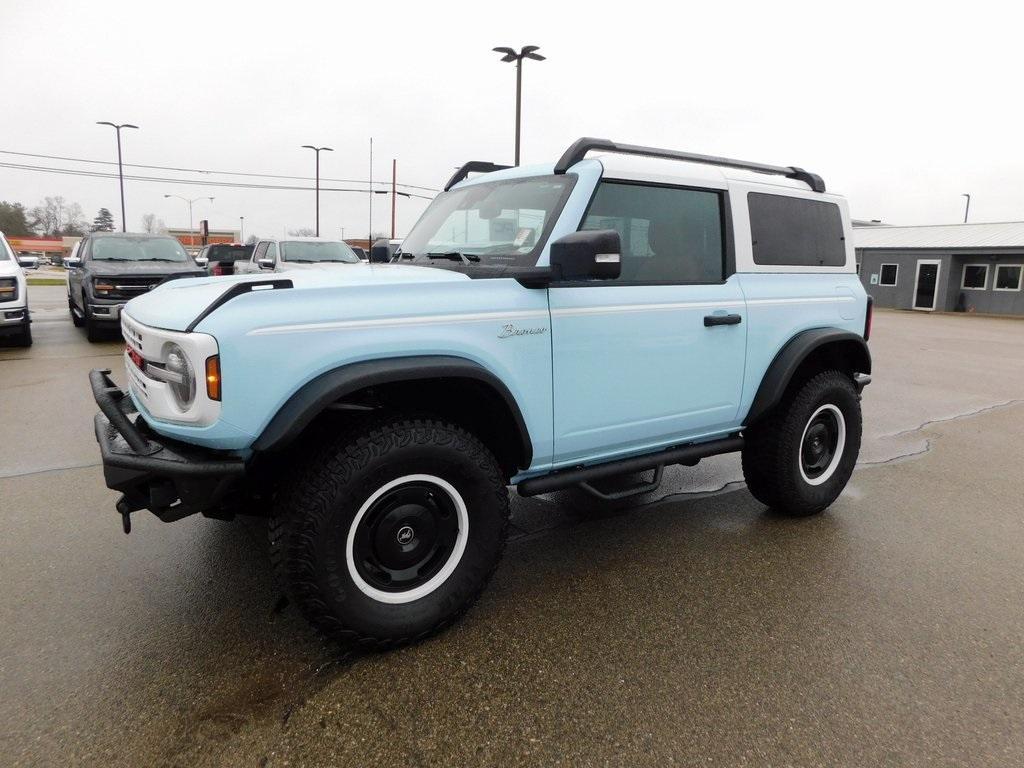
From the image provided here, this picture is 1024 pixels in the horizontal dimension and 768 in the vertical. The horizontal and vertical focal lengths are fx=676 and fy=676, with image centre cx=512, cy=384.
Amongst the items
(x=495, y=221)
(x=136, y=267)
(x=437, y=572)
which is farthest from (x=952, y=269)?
(x=437, y=572)

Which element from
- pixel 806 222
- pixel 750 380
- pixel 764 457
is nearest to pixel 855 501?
pixel 764 457

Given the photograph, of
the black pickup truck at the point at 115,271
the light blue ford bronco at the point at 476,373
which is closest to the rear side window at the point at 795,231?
the light blue ford bronco at the point at 476,373

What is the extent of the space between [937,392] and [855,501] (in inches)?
211

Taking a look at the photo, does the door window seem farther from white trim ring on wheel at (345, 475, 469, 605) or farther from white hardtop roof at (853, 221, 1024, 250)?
white hardtop roof at (853, 221, 1024, 250)

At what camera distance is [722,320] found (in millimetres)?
3461

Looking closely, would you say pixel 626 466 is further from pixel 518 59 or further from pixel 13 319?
pixel 518 59

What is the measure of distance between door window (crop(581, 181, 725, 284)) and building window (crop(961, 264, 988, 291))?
1211 inches

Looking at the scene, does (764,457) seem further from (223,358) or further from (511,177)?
(223,358)

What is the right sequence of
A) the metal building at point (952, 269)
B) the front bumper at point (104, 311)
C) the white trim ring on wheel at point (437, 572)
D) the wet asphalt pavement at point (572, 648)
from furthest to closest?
the metal building at point (952, 269), the front bumper at point (104, 311), the white trim ring on wheel at point (437, 572), the wet asphalt pavement at point (572, 648)

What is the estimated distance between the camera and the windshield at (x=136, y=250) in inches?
464

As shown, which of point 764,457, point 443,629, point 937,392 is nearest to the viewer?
point 443,629

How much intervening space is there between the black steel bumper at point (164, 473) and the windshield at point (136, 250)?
1091 cm

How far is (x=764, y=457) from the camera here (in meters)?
3.95

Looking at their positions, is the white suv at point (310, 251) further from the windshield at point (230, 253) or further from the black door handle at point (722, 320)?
the black door handle at point (722, 320)
